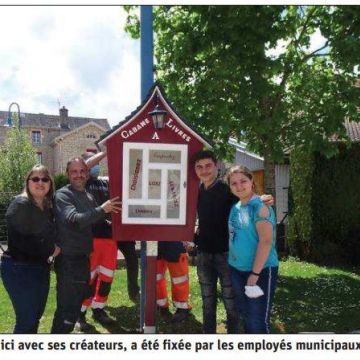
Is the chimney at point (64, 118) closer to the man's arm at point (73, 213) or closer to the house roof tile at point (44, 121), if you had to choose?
the house roof tile at point (44, 121)

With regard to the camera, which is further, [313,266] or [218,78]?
[313,266]

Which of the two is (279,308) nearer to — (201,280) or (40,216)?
(201,280)

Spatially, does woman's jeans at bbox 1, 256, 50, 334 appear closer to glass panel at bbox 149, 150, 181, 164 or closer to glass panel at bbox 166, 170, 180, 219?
glass panel at bbox 166, 170, 180, 219

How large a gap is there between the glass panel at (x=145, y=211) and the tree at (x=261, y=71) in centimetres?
281

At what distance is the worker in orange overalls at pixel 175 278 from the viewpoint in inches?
219

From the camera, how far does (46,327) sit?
5277 millimetres

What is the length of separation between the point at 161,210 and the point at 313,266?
724cm

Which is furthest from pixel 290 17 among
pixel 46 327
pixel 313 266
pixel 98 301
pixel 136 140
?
pixel 313 266

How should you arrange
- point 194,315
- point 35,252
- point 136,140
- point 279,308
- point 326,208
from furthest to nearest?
point 326,208, point 279,308, point 194,315, point 136,140, point 35,252

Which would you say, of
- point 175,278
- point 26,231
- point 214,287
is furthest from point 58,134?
point 26,231

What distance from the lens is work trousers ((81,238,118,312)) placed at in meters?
5.48

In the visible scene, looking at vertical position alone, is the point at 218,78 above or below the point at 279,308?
above

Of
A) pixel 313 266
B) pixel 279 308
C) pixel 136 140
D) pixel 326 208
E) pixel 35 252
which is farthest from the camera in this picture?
pixel 326 208

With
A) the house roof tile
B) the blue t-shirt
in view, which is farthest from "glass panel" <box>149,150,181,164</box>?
the house roof tile
